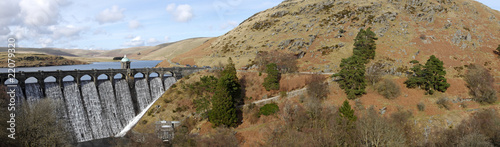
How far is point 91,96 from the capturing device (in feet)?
238

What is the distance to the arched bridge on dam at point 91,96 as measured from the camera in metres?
63.6

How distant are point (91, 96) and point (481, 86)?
111 metres

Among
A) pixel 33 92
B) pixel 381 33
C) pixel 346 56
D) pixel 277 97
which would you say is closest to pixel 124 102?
pixel 33 92

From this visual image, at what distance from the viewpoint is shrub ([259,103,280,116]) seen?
71.1 metres

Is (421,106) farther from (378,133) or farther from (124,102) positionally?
(124,102)

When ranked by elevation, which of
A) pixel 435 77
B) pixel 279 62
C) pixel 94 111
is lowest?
pixel 94 111

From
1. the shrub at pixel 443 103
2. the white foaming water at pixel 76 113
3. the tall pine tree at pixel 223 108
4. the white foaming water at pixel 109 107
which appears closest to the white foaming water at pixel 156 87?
the white foaming water at pixel 109 107

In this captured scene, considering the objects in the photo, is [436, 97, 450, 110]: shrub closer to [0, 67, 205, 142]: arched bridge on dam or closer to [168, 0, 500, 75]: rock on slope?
[168, 0, 500, 75]: rock on slope

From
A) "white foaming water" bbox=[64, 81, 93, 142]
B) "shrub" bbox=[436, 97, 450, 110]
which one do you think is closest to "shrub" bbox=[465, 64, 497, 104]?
"shrub" bbox=[436, 97, 450, 110]

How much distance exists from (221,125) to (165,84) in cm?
3703

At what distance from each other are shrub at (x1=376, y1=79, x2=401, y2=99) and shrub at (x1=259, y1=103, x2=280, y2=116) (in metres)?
30.1

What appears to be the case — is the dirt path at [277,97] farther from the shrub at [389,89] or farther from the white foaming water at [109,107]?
the white foaming water at [109,107]

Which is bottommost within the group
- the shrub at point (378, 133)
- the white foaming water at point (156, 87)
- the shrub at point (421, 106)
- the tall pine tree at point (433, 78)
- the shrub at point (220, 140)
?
the shrub at point (220, 140)

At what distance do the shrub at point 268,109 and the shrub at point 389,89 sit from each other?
30056 millimetres
